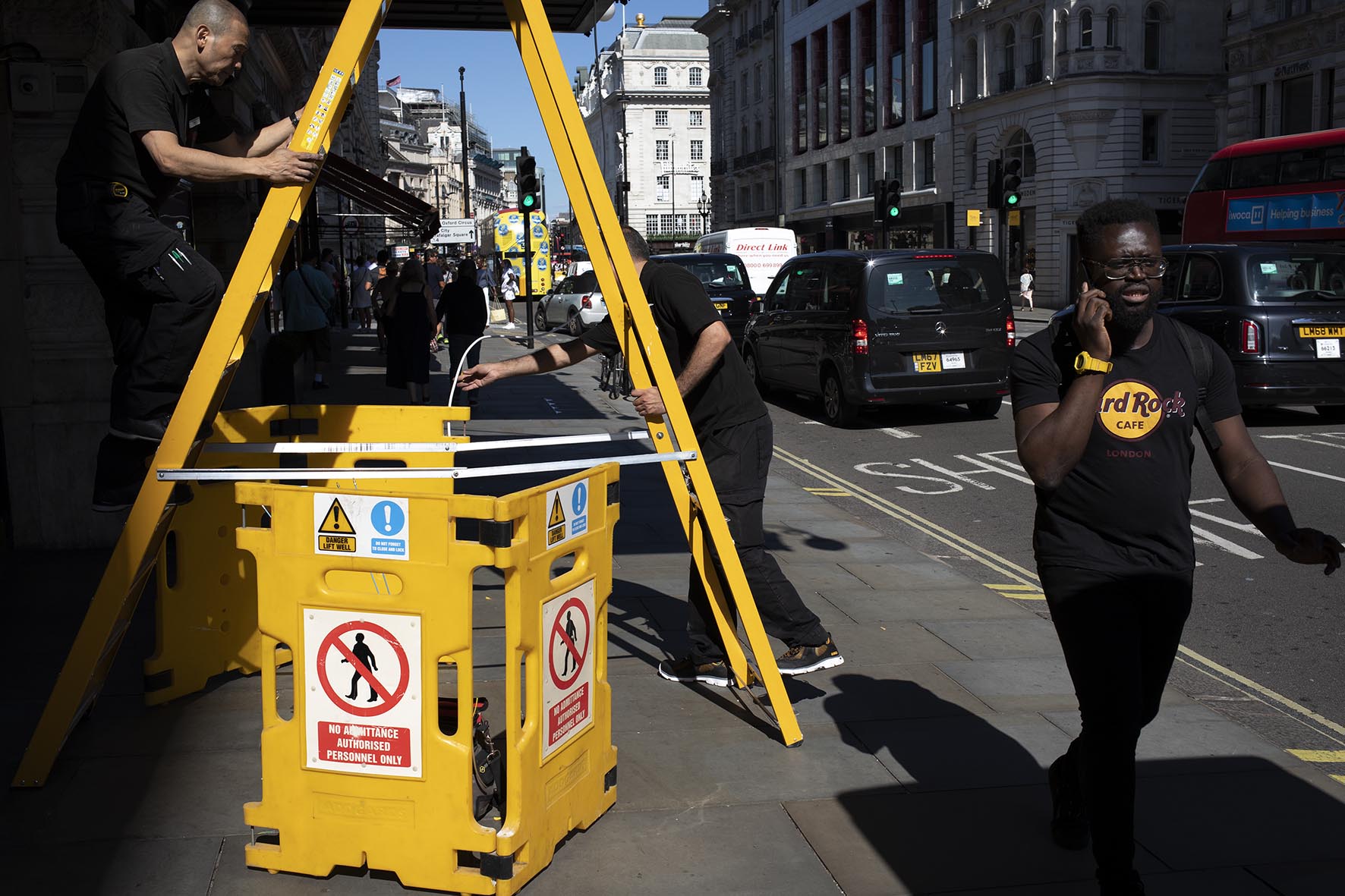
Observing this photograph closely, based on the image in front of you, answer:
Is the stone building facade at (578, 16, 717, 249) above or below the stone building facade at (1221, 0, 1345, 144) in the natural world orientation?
above

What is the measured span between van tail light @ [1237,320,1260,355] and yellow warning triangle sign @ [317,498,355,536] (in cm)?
1145

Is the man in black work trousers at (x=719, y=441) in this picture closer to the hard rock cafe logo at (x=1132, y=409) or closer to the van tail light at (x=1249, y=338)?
the hard rock cafe logo at (x=1132, y=409)

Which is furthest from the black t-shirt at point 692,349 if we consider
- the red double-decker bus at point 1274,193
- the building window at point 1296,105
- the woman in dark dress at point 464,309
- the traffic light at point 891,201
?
the building window at point 1296,105

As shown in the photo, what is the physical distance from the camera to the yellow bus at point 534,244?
4259cm

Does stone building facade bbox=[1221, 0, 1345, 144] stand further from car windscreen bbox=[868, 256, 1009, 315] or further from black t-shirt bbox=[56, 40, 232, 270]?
black t-shirt bbox=[56, 40, 232, 270]

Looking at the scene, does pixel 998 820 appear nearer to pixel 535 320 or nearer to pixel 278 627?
pixel 278 627

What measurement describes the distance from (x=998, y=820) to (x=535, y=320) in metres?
37.7

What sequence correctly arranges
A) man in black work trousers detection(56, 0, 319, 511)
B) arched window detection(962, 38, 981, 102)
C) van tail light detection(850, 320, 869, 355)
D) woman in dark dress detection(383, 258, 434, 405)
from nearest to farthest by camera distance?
man in black work trousers detection(56, 0, 319, 511)
van tail light detection(850, 320, 869, 355)
woman in dark dress detection(383, 258, 434, 405)
arched window detection(962, 38, 981, 102)

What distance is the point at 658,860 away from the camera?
139 inches

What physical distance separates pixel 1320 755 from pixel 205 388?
3.91m

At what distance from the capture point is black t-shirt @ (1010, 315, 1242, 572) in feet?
10.6

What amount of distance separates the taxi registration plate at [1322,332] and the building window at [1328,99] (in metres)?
25.2

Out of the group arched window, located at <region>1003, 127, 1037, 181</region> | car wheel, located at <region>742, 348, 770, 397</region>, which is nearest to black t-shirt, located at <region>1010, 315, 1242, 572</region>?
car wheel, located at <region>742, 348, 770, 397</region>

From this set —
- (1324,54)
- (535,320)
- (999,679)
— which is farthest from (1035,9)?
(999,679)
